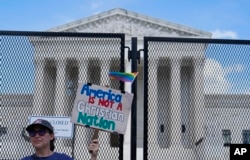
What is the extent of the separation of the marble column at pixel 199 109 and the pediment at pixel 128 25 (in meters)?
38.6

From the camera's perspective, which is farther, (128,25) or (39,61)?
(128,25)

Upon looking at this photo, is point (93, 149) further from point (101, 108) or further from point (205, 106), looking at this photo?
point (205, 106)

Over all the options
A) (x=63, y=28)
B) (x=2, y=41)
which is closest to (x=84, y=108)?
(x=2, y=41)

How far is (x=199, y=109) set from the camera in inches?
262

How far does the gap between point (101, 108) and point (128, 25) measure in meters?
41.3

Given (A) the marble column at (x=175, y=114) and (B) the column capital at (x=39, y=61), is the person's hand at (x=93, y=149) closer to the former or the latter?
(A) the marble column at (x=175, y=114)

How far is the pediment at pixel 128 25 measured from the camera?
45375 millimetres

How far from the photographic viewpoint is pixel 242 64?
22.1 ft

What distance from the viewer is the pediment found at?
45.4 meters

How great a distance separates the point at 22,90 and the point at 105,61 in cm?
147

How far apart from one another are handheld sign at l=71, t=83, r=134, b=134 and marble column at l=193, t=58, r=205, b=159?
4.59ft

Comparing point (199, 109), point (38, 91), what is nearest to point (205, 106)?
point (199, 109)

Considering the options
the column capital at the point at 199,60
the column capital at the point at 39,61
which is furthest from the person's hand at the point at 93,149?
the column capital at the point at 199,60

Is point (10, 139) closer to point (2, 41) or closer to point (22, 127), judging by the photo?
point (22, 127)
